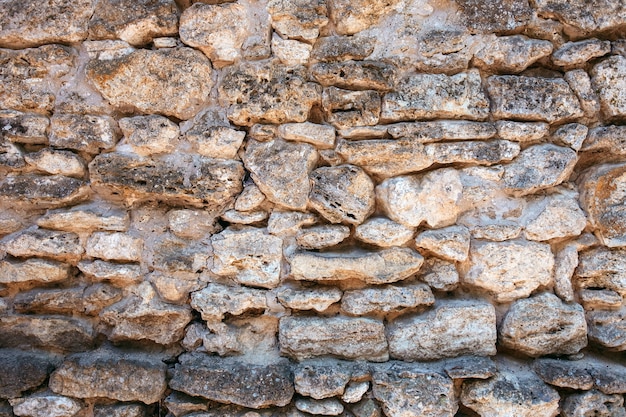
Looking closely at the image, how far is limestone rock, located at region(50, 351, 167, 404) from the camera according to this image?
1.78 meters

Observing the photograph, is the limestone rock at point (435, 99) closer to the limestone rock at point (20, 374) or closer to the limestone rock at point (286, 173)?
the limestone rock at point (286, 173)

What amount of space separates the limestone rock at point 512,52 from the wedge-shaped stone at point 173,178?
1.02 m

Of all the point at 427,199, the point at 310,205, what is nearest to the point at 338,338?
the point at 310,205

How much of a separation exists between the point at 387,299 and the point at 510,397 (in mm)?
529

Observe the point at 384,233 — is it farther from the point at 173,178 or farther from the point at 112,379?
the point at 112,379

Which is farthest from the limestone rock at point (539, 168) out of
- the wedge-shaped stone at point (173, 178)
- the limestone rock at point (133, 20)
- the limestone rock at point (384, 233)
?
the limestone rock at point (133, 20)

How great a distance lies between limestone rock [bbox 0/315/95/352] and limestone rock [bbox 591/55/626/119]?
7.04 ft

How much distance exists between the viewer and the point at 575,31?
178 centimetres

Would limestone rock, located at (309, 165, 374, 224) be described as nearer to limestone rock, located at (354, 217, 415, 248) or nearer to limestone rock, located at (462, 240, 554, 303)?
limestone rock, located at (354, 217, 415, 248)

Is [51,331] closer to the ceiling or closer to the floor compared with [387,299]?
closer to the floor

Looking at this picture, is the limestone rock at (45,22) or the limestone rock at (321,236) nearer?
the limestone rock at (321,236)

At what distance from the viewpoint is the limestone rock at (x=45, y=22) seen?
6.21ft

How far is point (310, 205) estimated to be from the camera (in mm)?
1814

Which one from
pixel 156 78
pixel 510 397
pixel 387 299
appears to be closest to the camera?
pixel 510 397
